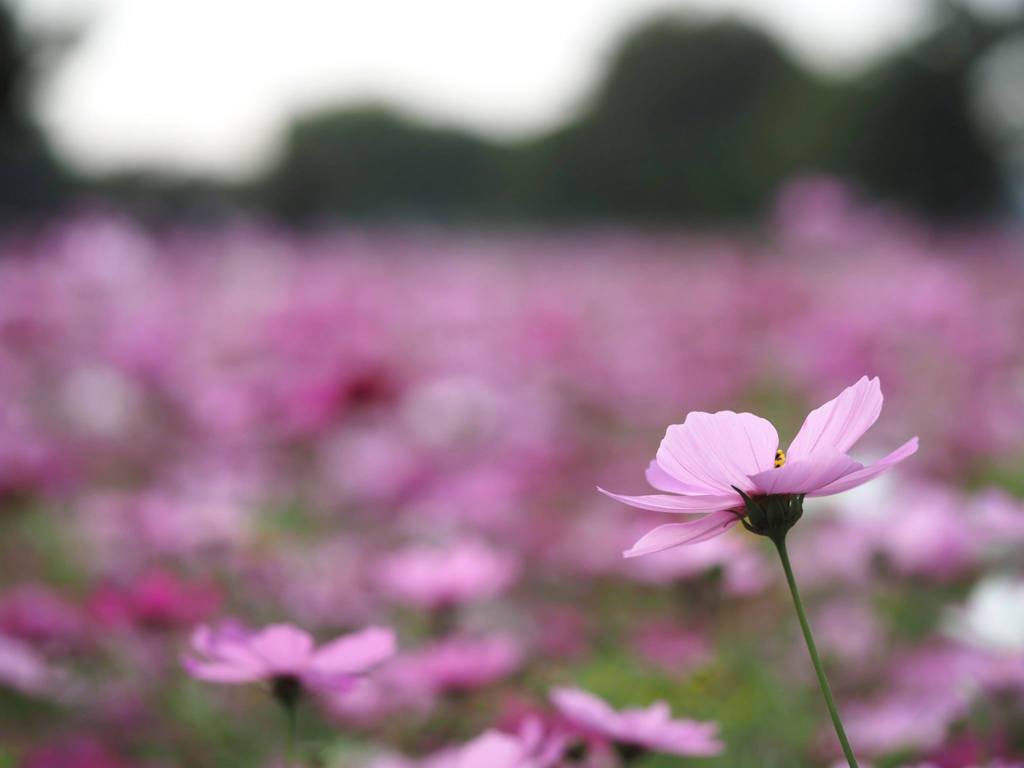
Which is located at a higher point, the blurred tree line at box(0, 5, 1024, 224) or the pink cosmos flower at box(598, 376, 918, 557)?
the blurred tree line at box(0, 5, 1024, 224)

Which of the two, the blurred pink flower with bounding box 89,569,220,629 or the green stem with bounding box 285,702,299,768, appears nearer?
the green stem with bounding box 285,702,299,768

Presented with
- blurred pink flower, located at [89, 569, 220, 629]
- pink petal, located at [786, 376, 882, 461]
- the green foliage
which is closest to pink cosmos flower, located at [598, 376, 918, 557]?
pink petal, located at [786, 376, 882, 461]

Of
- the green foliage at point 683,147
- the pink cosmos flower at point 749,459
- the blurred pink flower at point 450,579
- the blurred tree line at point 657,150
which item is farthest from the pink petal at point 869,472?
the green foliage at point 683,147

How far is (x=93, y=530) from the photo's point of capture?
140cm

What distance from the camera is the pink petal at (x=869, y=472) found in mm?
392

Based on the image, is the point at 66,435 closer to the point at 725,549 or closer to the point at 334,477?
the point at 334,477

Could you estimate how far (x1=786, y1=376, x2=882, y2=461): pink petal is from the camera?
1.37 feet

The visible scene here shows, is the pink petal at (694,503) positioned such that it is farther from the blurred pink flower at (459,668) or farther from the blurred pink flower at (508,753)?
the blurred pink flower at (459,668)

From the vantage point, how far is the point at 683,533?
0.45 metres

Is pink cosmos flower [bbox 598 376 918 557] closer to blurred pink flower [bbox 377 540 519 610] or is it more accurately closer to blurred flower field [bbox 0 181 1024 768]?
blurred flower field [bbox 0 181 1024 768]

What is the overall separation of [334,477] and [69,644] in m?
0.68

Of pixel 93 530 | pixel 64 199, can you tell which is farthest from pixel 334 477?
pixel 64 199

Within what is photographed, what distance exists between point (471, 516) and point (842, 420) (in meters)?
0.96

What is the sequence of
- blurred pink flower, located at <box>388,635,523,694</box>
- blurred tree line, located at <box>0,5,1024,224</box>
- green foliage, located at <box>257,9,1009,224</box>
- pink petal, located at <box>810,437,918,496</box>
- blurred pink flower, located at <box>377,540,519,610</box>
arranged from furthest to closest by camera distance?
green foliage, located at <box>257,9,1009,224</box>, blurred tree line, located at <box>0,5,1024,224</box>, blurred pink flower, located at <box>377,540,519,610</box>, blurred pink flower, located at <box>388,635,523,694</box>, pink petal, located at <box>810,437,918,496</box>
